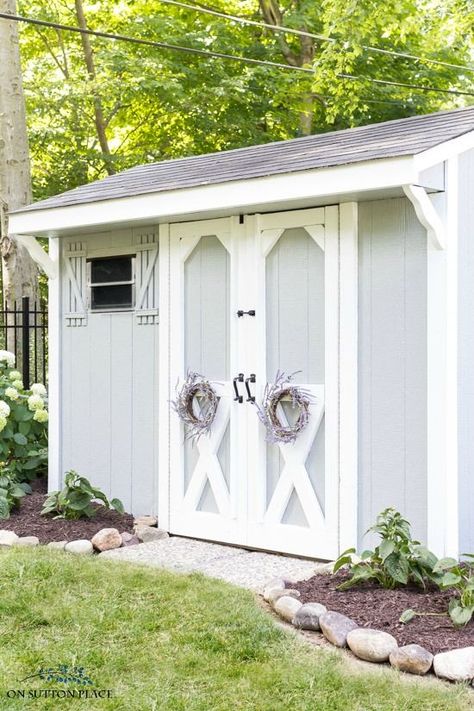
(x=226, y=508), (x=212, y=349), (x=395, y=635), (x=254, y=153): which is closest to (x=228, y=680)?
(x=395, y=635)

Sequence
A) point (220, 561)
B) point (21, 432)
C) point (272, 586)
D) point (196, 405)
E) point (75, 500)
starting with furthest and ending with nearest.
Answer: point (21, 432) → point (75, 500) → point (196, 405) → point (220, 561) → point (272, 586)

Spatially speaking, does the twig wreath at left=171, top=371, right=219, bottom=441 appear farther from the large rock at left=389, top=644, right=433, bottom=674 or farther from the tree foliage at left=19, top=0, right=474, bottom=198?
the tree foliage at left=19, top=0, right=474, bottom=198

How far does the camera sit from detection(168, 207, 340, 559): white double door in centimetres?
515

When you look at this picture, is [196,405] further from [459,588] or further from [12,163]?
[12,163]

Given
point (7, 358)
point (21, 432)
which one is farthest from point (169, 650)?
point (7, 358)

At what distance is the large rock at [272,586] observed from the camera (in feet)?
14.2

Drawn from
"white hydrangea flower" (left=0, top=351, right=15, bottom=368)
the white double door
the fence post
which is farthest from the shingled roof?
the fence post

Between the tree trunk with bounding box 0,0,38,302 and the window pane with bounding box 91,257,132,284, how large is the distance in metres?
3.54

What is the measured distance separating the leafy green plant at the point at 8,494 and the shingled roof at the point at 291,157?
202 centimetres

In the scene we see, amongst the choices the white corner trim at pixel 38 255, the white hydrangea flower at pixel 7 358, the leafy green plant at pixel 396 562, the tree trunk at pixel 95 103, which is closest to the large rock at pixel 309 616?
the leafy green plant at pixel 396 562

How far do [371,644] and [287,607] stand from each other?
591 mm

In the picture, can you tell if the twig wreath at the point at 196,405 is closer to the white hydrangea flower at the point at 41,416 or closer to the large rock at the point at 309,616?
the white hydrangea flower at the point at 41,416

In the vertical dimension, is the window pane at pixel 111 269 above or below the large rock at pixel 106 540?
above

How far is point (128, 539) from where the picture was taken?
5.65 m
